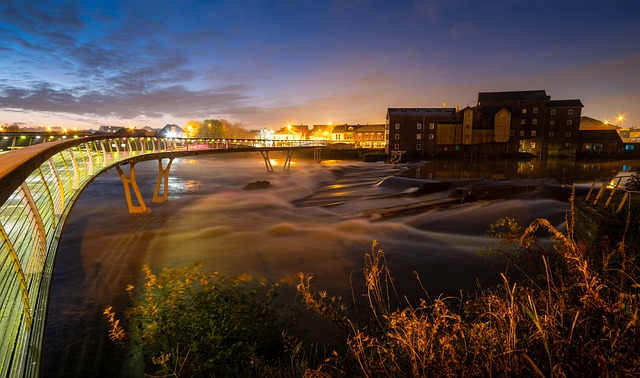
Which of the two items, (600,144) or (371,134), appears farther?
(371,134)

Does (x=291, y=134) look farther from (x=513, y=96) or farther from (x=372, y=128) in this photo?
(x=513, y=96)

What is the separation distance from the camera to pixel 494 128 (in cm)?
6300

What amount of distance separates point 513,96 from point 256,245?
7163 centimetres

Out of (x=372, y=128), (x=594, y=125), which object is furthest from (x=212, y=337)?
(x=594, y=125)

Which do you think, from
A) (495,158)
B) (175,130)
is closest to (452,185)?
(495,158)

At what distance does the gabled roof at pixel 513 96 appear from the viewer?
66.8 m

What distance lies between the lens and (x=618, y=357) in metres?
3.01

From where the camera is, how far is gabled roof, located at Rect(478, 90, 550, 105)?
66750mm

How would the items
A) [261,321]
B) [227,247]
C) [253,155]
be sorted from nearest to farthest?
1. [261,321]
2. [227,247]
3. [253,155]

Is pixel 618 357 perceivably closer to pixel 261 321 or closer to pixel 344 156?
pixel 261 321

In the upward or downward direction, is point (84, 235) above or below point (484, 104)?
below

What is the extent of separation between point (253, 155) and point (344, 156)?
30.6m

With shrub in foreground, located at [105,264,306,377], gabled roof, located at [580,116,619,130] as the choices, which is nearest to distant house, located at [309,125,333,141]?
gabled roof, located at [580,116,619,130]

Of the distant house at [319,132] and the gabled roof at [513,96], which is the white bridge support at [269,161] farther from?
the distant house at [319,132]
